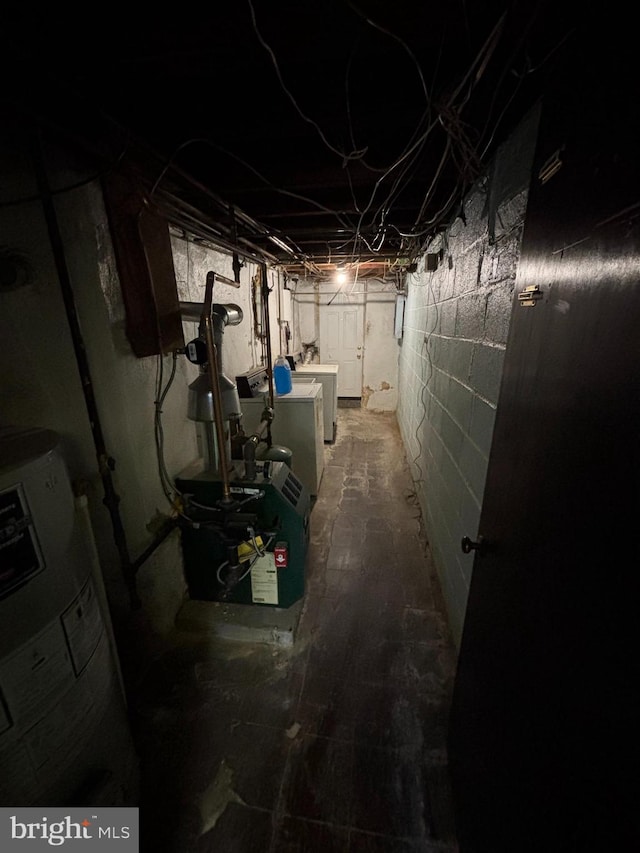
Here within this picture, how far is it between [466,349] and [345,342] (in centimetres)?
445

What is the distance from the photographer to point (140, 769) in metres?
1.25

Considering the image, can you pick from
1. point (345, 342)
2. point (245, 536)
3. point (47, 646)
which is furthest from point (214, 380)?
point (345, 342)

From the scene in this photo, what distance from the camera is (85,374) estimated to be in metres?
1.21

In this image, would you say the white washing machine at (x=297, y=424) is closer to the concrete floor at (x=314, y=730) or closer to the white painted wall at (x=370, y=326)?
the concrete floor at (x=314, y=730)

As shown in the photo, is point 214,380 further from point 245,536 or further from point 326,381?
point 326,381

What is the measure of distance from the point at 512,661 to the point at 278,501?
1.19 metres

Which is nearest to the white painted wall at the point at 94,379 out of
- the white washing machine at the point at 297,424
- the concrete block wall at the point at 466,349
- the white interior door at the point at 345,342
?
the white washing machine at the point at 297,424

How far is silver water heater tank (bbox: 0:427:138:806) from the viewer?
70 cm

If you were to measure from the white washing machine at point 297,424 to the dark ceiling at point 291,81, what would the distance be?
1.57 metres

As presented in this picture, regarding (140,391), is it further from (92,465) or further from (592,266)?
(592,266)

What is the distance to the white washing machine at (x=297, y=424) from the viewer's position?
9.55ft

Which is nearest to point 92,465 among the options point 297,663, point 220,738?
point 220,738

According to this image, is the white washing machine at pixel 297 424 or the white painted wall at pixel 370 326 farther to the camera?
the white painted wall at pixel 370 326

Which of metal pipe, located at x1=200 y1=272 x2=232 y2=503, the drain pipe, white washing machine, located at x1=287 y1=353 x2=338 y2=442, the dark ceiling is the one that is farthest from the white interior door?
the drain pipe
